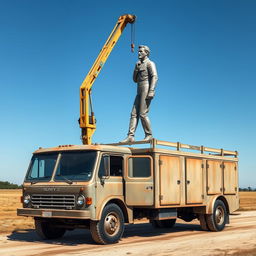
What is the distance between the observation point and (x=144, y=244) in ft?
39.8

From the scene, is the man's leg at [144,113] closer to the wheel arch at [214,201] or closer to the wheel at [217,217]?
the wheel arch at [214,201]

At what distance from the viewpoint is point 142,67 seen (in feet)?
54.7

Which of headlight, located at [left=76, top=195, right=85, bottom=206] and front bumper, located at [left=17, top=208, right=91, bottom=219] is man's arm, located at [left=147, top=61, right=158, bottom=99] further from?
front bumper, located at [left=17, top=208, right=91, bottom=219]

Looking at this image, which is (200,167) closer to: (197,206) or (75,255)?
(197,206)

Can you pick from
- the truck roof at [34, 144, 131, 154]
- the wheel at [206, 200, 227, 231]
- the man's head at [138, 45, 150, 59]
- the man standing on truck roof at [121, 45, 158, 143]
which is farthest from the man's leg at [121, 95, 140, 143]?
the wheel at [206, 200, 227, 231]

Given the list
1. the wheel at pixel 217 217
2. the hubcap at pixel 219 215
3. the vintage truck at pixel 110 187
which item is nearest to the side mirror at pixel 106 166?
the vintage truck at pixel 110 187

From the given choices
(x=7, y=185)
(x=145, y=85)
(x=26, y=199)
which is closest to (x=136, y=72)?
(x=145, y=85)

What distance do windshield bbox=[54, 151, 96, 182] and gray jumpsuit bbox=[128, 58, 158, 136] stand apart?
15.0 ft

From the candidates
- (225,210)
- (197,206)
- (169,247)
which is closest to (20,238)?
(169,247)

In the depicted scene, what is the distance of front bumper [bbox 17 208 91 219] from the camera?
11.4 meters

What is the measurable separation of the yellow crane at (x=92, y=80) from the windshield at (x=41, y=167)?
358 inches

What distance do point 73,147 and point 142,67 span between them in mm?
5448

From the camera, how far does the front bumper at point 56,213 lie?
11413 mm

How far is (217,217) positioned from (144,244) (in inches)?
176
